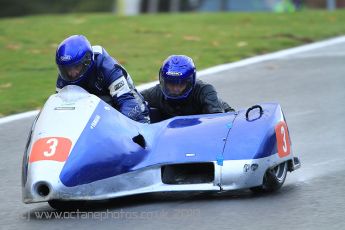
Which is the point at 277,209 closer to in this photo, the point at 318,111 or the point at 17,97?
the point at 318,111

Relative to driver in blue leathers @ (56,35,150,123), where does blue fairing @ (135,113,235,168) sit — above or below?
below

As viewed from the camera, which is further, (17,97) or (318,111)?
(17,97)

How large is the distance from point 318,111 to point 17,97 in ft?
12.8

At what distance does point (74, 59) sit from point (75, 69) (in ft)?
0.37

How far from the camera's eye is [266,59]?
14.6 m

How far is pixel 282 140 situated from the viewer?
23.3 ft

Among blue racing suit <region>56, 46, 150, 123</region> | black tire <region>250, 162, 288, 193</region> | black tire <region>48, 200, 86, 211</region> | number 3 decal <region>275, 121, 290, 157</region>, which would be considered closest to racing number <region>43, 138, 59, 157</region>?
black tire <region>48, 200, 86, 211</region>

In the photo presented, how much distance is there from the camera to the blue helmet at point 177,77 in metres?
7.48

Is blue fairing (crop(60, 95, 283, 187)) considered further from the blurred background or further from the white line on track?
the blurred background

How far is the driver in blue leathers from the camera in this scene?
7.26m

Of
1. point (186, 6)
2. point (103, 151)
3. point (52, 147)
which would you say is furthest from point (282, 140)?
point (186, 6)

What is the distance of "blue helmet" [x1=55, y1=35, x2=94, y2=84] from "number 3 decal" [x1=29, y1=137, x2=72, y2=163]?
85cm

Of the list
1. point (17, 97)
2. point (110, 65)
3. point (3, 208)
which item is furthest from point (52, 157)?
point (17, 97)

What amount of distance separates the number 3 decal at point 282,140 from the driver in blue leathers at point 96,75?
110cm
